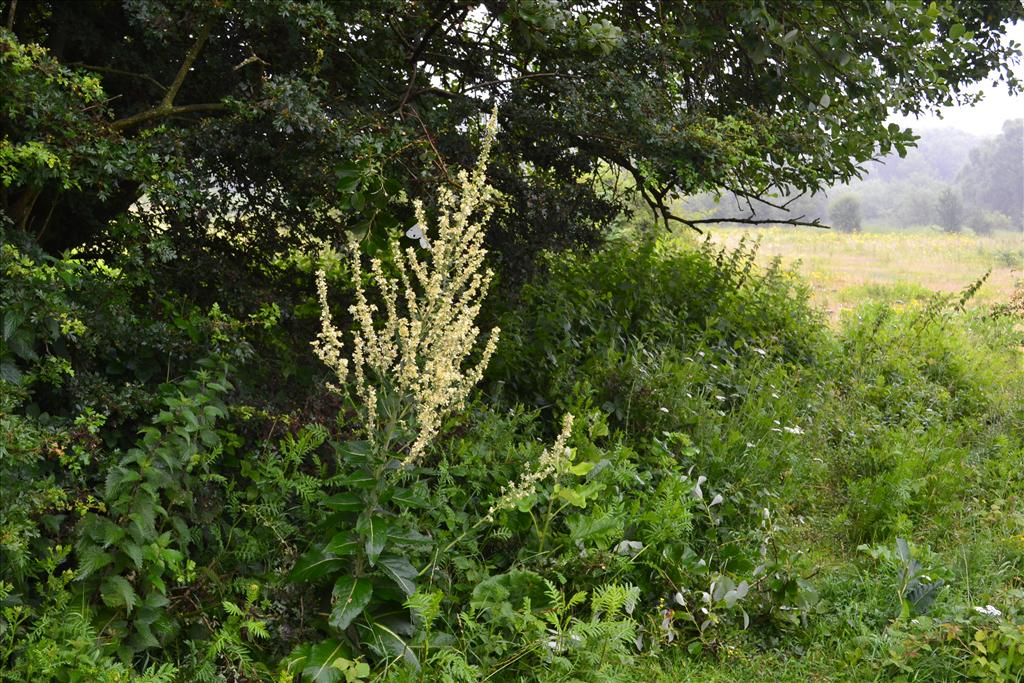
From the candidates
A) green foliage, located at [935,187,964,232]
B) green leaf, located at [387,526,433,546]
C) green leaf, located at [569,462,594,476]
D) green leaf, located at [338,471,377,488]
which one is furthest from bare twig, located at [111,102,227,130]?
green foliage, located at [935,187,964,232]

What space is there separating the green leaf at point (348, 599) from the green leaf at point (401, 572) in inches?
3.3

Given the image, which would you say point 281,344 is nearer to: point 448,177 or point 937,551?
point 448,177

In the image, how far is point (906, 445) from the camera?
589 cm

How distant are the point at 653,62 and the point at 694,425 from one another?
2186mm

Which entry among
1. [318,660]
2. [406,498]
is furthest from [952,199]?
[318,660]

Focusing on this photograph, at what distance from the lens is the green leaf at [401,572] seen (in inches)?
123

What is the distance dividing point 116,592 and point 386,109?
107 inches

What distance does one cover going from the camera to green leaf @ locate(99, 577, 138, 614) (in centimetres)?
283

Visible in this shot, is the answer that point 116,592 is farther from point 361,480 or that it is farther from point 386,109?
point 386,109

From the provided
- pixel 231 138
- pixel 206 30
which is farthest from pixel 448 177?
pixel 206 30

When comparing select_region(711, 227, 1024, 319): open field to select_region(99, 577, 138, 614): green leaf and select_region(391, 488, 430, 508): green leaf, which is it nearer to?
select_region(391, 488, 430, 508): green leaf

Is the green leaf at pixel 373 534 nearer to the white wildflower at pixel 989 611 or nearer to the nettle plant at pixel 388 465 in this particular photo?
the nettle plant at pixel 388 465

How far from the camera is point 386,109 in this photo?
15.0 ft

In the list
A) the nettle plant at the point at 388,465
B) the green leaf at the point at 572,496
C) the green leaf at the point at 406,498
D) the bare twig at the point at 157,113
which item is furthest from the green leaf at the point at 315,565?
the bare twig at the point at 157,113
